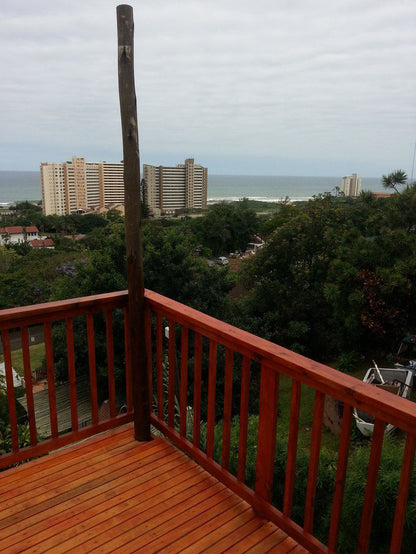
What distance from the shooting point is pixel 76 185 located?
81.8 metres

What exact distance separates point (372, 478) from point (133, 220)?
4.92ft

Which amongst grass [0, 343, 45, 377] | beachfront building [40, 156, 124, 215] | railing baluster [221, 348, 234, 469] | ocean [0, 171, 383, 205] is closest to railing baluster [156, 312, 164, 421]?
railing baluster [221, 348, 234, 469]

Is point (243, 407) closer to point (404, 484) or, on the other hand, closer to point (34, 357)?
point (404, 484)

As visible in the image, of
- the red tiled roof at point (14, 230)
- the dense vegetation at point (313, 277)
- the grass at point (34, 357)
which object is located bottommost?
the grass at point (34, 357)

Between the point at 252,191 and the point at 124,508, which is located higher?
the point at 124,508

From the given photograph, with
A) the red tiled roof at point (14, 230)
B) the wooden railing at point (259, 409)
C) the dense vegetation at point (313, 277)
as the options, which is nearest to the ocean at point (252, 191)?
the red tiled roof at point (14, 230)

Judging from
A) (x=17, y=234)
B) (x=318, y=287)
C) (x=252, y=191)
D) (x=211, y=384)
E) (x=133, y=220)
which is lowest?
(x=17, y=234)

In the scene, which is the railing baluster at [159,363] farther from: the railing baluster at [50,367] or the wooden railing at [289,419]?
the railing baluster at [50,367]

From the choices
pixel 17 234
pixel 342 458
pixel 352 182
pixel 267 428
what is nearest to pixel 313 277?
pixel 267 428

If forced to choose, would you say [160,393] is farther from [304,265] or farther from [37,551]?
[304,265]

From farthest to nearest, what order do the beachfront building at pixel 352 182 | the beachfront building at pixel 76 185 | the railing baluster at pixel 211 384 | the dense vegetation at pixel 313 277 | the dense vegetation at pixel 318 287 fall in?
the beachfront building at pixel 76 185 → the beachfront building at pixel 352 182 → the dense vegetation at pixel 313 277 → the dense vegetation at pixel 318 287 → the railing baluster at pixel 211 384

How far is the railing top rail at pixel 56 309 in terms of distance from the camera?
191 centimetres

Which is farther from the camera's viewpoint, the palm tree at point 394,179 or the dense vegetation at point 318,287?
the palm tree at point 394,179

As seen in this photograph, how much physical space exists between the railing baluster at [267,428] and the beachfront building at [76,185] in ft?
256
